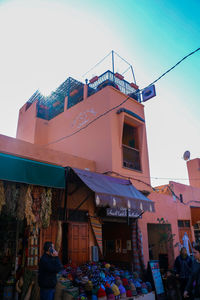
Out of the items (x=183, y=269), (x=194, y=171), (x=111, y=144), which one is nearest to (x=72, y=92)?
(x=111, y=144)

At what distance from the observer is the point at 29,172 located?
6.41 m

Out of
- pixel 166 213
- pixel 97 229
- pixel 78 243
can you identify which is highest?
pixel 166 213

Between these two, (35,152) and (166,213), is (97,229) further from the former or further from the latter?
(166,213)

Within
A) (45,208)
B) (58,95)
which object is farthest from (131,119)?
(45,208)

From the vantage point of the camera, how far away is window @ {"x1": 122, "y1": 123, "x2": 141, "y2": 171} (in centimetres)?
1231

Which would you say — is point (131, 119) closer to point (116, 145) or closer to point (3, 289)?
point (116, 145)

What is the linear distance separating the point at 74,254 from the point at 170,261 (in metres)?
6.47

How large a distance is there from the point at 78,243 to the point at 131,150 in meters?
5.86

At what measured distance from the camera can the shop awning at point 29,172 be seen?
5971mm

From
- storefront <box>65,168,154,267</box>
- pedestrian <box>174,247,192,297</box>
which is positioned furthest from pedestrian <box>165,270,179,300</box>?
storefront <box>65,168,154,267</box>

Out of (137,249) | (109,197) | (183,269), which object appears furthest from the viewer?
(137,249)

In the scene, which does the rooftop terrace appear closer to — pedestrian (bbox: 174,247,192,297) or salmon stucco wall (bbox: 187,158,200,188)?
salmon stucco wall (bbox: 187,158,200,188)

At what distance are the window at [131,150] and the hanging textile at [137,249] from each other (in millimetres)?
2946

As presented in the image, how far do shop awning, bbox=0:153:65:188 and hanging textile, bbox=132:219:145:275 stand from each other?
16.5ft
